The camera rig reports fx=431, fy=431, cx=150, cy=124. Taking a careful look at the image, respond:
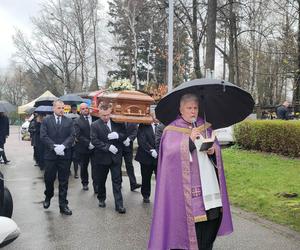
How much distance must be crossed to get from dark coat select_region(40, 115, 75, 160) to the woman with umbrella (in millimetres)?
3188

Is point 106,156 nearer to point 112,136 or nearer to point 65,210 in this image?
point 112,136

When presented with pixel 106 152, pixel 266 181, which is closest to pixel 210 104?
pixel 106 152

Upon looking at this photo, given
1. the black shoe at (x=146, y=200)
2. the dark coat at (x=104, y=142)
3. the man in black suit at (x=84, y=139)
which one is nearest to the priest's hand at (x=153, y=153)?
the dark coat at (x=104, y=142)

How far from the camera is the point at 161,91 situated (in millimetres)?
25281

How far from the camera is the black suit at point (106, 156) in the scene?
24.1ft

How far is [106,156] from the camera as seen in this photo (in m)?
7.39

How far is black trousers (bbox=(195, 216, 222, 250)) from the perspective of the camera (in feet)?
13.8

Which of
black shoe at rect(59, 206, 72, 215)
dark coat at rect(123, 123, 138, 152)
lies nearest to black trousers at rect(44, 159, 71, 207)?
black shoe at rect(59, 206, 72, 215)

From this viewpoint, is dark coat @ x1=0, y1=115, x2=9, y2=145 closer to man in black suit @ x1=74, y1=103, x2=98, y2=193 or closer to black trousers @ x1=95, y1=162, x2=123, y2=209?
man in black suit @ x1=74, y1=103, x2=98, y2=193

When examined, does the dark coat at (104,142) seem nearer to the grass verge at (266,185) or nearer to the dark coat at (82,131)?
the dark coat at (82,131)

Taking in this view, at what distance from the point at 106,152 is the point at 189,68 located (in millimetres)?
38536

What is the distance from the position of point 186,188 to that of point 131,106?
5016 millimetres

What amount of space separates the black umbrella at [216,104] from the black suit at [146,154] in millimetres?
3406

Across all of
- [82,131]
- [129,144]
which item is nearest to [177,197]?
[129,144]
